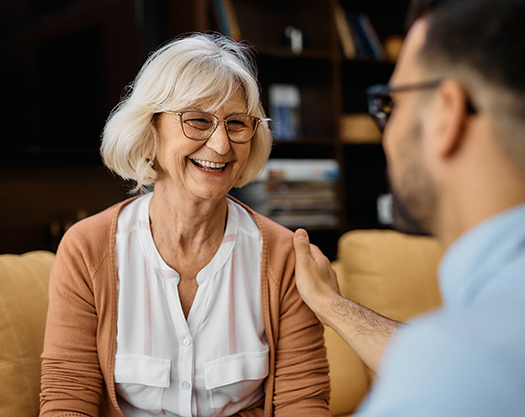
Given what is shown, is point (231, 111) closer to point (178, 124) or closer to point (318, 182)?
point (178, 124)

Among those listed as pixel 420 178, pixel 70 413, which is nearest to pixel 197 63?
pixel 420 178

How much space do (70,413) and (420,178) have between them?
37.3 inches

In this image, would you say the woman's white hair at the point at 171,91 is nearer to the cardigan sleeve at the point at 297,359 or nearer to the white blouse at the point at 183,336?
the white blouse at the point at 183,336

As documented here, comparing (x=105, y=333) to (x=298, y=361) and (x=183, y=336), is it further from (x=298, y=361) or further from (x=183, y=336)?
(x=298, y=361)

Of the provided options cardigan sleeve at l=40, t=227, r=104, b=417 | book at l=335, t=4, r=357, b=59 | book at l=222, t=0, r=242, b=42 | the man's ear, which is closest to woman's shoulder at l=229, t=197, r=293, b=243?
cardigan sleeve at l=40, t=227, r=104, b=417

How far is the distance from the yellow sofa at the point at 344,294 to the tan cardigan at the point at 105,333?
11 centimetres

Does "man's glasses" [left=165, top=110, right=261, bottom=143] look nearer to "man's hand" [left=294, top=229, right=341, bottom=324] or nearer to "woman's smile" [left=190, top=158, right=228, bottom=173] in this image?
"woman's smile" [left=190, top=158, right=228, bottom=173]

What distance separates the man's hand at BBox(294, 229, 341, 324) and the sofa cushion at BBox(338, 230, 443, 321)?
72 cm

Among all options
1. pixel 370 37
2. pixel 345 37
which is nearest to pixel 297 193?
pixel 345 37

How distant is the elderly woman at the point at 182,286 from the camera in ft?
3.99

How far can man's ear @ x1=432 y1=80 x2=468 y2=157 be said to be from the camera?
61 centimetres

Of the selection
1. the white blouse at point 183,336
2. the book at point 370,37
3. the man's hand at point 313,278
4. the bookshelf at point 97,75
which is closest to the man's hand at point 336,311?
the man's hand at point 313,278

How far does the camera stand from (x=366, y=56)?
3.01 meters

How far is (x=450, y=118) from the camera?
2.02 feet
